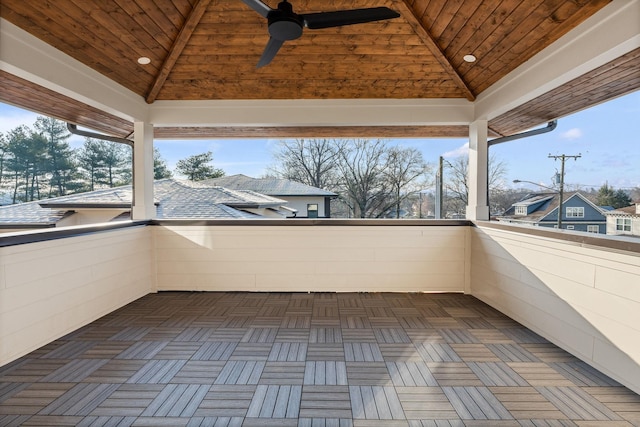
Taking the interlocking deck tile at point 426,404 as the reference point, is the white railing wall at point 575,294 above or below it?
above

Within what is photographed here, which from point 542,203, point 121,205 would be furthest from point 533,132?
point 121,205

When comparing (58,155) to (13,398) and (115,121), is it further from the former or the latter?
(13,398)

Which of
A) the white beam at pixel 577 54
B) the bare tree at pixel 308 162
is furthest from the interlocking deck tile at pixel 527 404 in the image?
the bare tree at pixel 308 162

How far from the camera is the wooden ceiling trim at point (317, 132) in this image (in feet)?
14.5

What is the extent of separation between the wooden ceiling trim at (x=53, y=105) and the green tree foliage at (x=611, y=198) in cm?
506

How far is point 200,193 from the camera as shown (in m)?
6.99

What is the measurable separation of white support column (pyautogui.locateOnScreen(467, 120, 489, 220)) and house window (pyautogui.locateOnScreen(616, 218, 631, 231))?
1.62 m

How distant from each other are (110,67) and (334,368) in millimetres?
3556

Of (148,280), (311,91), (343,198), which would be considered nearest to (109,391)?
(148,280)

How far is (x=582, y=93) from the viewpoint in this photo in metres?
3.07

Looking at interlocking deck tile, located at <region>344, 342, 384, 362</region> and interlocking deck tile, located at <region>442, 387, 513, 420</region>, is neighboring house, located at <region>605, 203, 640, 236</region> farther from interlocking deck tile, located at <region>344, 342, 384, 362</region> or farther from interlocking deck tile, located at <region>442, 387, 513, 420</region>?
interlocking deck tile, located at <region>344, 342, 384, 362</region>

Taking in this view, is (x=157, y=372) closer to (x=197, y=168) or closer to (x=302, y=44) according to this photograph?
(x=302, y=44)

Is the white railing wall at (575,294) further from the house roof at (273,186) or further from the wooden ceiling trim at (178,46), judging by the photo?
the house roof at (273,186)

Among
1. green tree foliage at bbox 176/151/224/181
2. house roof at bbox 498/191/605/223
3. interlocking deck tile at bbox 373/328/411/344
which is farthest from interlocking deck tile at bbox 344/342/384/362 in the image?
green tree foliage at bbox 176/151/224/181
